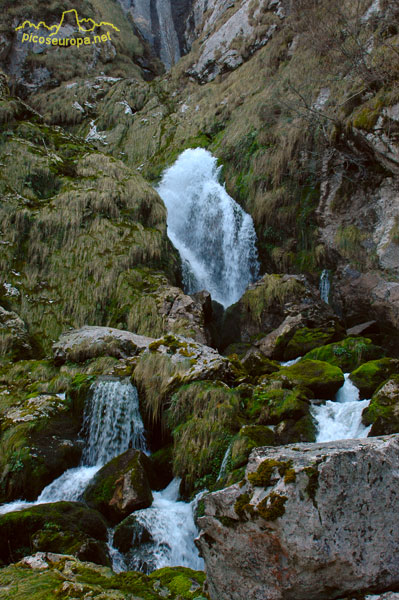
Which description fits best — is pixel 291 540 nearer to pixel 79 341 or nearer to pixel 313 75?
pixel 79 341

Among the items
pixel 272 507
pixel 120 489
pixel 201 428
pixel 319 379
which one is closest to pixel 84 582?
pixel 272 507

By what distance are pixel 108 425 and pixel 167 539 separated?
101 inches

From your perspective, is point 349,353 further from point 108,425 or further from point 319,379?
point 108,425

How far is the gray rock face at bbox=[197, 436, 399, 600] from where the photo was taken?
252 cm

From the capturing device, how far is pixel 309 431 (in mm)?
6219

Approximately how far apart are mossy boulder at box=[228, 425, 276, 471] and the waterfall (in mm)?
8454

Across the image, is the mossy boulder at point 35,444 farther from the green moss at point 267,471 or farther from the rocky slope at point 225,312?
the green moss at point 267,471

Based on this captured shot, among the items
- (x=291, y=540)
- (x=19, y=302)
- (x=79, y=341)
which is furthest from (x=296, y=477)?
(x=19, y=302)

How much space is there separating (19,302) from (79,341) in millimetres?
2965

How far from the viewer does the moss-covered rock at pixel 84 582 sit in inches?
113

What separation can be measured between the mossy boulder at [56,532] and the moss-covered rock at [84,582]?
2.40 feet

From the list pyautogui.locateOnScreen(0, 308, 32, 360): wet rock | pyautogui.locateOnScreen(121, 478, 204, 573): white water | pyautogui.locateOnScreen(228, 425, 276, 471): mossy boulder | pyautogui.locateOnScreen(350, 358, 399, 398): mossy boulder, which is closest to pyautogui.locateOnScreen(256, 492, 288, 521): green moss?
pyautogui.locateOnScreen(121, 478, 204, 573): white water

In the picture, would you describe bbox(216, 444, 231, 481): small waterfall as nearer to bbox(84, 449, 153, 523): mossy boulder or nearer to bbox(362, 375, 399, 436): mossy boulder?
bbox(84, 449, 153, 523): mossy boulder

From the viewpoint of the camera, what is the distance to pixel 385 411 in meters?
6.02
